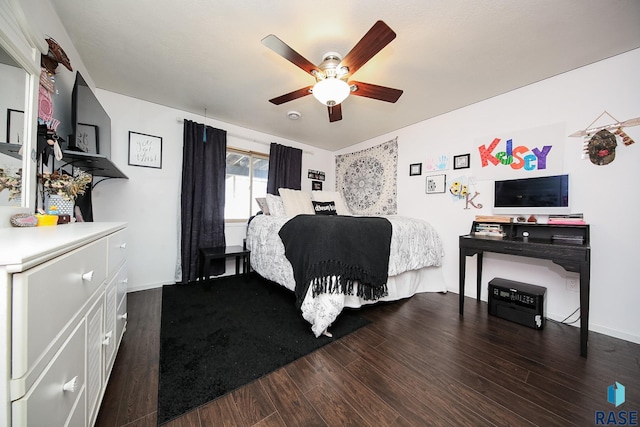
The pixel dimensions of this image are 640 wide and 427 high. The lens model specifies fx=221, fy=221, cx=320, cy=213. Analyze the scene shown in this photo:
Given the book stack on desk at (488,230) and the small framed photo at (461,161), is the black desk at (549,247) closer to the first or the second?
the book stack on desk at (488,230)

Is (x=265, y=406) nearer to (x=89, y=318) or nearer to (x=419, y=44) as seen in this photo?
(x=89, y=318)

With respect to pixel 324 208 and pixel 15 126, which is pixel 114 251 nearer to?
pixel 15 126

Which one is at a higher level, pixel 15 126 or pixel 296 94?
pixel 296 94

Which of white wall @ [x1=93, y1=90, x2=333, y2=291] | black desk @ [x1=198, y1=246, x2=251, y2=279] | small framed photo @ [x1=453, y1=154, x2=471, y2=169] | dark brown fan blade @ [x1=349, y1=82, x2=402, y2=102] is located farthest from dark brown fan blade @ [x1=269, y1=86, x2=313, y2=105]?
small framed photo @ [x1=453, y1=154, x2=471, y2=169]

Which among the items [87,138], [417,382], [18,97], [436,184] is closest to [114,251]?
[18,97]

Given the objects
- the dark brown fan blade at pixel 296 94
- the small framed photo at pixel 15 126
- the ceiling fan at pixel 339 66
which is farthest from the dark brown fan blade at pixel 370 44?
the small framed photo at pixel 15 126

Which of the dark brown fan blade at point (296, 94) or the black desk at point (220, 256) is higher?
the dark brown fan blade at point (296, 94)

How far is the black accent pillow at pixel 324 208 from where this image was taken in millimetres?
3312

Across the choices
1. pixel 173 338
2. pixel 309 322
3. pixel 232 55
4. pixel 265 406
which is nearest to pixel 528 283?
pixel 309 322

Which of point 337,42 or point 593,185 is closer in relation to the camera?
point 337,42

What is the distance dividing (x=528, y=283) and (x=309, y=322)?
2.23m

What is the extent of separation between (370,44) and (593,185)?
7.44 ft

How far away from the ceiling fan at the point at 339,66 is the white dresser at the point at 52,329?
4.83 feet

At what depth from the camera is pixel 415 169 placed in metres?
3.19
